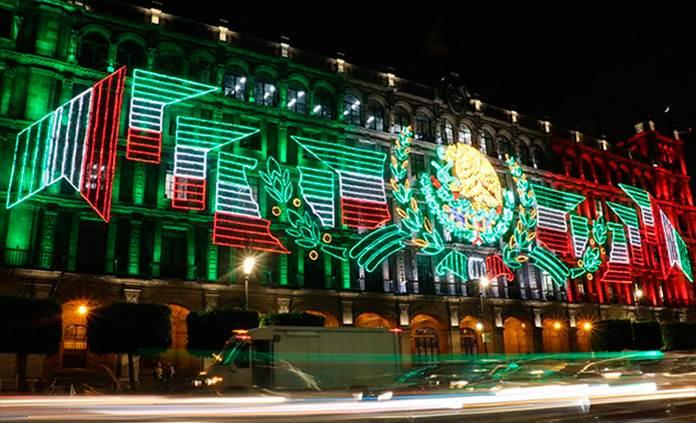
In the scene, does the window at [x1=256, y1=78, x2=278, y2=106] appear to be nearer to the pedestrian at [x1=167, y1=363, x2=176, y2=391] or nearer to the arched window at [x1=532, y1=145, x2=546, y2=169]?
the pedestrian at [x1=167, y1=363, x2=176, y2=391]

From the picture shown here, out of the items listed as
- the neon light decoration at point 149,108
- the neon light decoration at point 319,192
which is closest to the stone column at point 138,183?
the neon light decoration at point 149,108

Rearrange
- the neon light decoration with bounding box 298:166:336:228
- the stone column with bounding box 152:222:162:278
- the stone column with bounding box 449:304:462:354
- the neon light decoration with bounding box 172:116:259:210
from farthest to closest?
the stone column with bounding box 449:304:462:354
the neon light decoration with bounding box 298:166:336:228
the stone column with bounding box 152:222:162:278
the neon light decoration with bounding box 172:116:259:210

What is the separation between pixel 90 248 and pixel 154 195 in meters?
4.64

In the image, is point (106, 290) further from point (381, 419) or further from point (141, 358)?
point (381, 419)

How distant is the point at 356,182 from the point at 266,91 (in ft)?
29.7

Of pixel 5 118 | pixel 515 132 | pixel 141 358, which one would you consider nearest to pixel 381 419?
pixel 141 358

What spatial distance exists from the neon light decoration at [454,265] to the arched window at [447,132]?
9.74 m

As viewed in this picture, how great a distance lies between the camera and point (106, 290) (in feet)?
97.7

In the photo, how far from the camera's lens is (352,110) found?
140 feet

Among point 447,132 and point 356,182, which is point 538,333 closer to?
point 447,132

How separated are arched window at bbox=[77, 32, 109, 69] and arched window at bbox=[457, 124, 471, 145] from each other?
27.4 metres

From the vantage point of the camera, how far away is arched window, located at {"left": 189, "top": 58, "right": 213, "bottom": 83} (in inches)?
1431

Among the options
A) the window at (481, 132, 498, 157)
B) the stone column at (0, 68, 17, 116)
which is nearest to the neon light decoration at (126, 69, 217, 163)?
the stone column at (0, 68, 17, 116)

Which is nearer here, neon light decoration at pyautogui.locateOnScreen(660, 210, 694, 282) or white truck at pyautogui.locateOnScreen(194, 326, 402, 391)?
white truck at pyautogui.locateOnScreen(194, 326, 402, 391)
